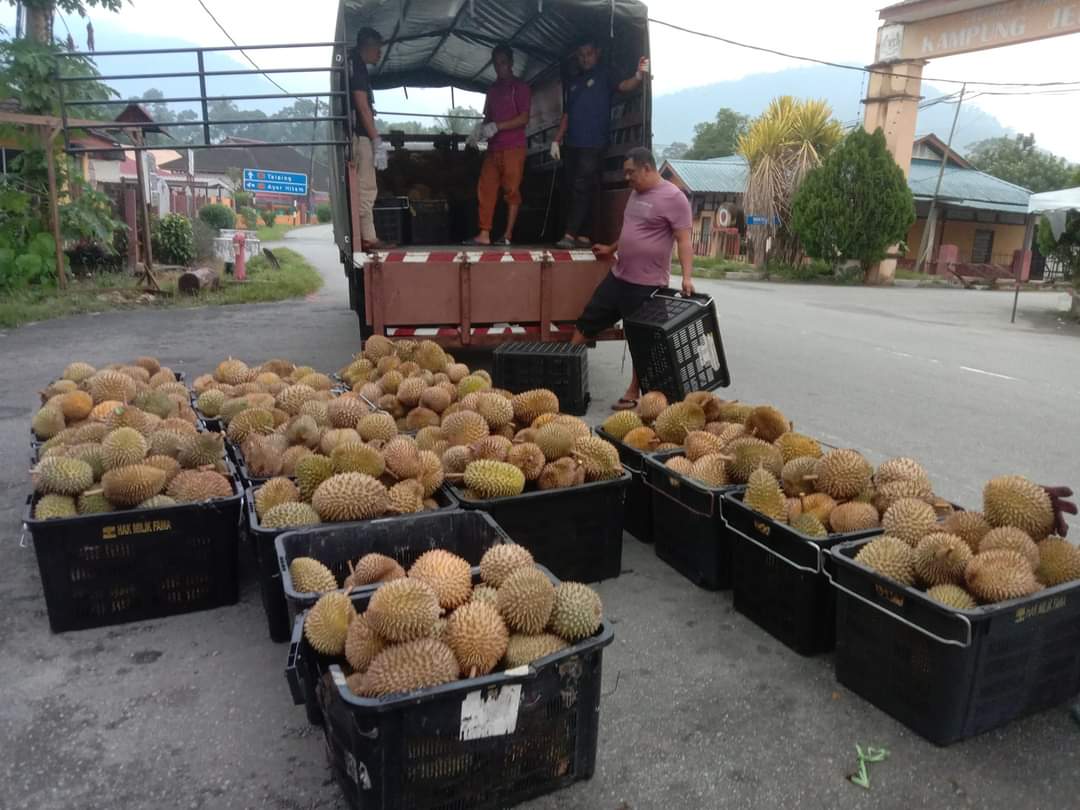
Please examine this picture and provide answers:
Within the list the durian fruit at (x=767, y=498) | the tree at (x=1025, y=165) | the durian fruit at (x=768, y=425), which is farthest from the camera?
the tree at (x=1025, y=165)

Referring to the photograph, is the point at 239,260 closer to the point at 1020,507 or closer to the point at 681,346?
the point at 681,346

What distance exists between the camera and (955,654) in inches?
104

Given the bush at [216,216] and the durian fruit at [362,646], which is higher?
the bush at [216,216]

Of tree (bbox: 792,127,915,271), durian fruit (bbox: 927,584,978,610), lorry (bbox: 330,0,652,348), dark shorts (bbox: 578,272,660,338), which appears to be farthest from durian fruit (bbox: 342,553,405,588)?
tree (bbox: 792,127,915,271)

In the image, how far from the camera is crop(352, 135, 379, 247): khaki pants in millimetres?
7809

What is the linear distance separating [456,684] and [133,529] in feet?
6.35

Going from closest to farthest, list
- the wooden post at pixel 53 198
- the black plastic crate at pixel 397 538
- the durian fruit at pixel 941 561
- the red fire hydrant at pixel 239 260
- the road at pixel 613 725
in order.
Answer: the road at pixel 613 725 < the durian fruit at pixel 941 561 < the black plastic crate at pixel 397 538 < the wooden post at pixel 53 198 < the red fire hydrant at pixel 239 260

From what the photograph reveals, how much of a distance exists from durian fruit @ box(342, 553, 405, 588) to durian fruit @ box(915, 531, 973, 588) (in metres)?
1.78

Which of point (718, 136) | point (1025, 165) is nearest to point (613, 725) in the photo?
point (1025, 165)

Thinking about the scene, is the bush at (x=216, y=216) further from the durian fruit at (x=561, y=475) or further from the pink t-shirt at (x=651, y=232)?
the durian fruit at (x=561, y=475)

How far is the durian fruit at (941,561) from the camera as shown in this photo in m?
2.78

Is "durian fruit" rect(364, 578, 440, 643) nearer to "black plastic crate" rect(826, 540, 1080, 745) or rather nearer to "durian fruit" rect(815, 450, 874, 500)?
"black plastic crate" rect(826, 540, 1080, 745)

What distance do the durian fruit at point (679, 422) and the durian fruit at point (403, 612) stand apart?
2.31 m

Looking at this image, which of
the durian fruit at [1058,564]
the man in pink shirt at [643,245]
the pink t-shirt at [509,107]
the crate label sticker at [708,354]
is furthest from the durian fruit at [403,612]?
the pink t-shirt at [509,107]
